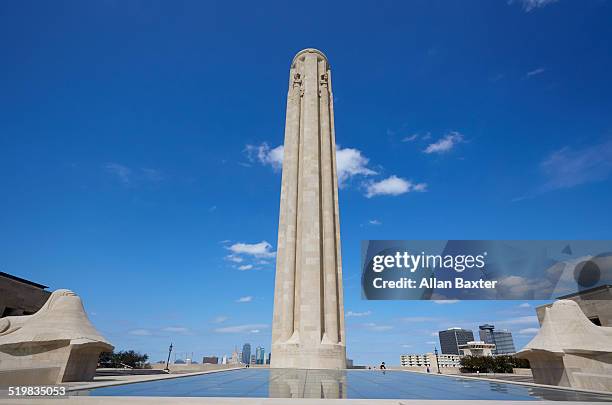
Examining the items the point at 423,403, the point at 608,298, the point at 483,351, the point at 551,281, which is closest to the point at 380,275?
the point at 551,281

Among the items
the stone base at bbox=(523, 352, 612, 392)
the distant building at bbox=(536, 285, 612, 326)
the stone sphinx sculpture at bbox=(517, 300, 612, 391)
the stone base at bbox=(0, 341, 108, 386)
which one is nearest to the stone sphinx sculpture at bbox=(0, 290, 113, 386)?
the stone base at bbox=(0, 341, 108, 386)

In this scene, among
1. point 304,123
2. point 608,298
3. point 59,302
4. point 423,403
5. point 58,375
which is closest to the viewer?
point 423,403

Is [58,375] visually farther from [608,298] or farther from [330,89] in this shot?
[608,298]

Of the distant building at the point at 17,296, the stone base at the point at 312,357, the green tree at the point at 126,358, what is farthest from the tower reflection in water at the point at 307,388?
the green tree at the point at 126,358

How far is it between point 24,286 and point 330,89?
33.3m

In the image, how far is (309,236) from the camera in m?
28.1

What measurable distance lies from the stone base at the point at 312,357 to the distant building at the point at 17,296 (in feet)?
72.5

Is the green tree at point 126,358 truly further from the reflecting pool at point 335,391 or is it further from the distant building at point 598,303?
the distant building at point 598,303

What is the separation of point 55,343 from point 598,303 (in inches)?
1414

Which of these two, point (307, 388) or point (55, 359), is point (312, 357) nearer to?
point (307, 388)

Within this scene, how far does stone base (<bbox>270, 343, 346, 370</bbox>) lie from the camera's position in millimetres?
24562

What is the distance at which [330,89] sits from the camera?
36.4m

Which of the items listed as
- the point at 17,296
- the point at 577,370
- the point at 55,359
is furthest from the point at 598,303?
the point at 17,296

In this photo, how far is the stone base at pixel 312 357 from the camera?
2456cm
